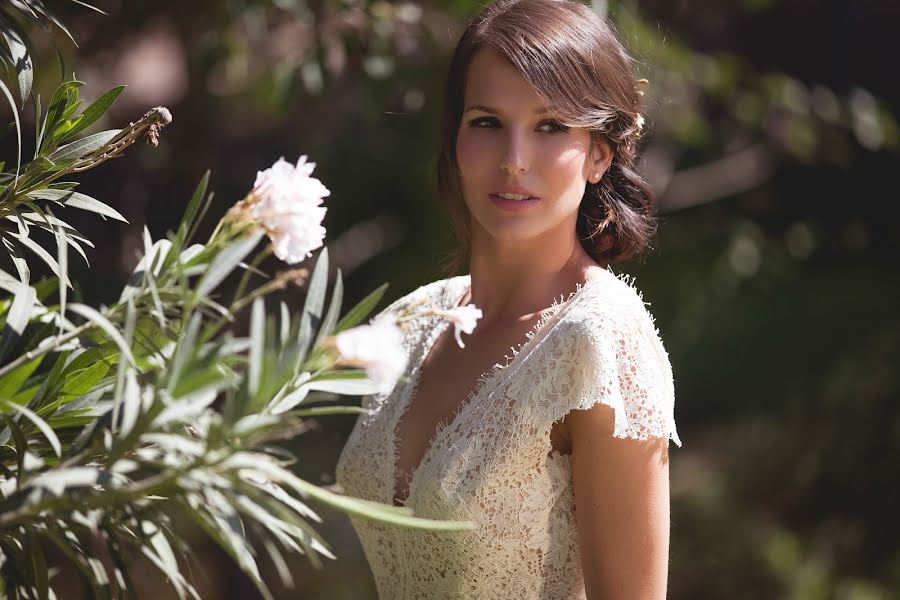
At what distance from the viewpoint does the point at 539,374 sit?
121cm

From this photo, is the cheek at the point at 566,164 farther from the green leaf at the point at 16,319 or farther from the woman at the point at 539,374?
the green leaf at the point at 16,319

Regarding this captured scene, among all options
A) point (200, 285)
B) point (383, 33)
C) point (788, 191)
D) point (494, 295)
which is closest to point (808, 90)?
point (788, 191)

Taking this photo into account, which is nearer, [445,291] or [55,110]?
[55,110]

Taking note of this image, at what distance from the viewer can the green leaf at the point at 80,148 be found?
3.26 ft

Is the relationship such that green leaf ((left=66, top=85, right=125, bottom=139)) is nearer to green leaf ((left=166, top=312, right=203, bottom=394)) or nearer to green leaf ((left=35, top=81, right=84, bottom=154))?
green leaf ((left=35, top=81, right=84, bottom=154))

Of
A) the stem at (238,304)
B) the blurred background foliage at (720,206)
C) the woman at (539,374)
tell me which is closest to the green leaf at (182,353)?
the stem at (238,304)

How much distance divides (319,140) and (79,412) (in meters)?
2.90

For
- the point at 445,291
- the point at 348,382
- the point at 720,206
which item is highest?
the point at 348,382

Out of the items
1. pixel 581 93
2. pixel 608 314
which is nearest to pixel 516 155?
pixel 581 93

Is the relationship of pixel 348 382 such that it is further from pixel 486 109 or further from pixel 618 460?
pixel 486 109

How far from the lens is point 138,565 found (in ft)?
9.85

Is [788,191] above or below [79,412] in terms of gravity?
below

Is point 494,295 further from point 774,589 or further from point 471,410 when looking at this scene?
point 774,589

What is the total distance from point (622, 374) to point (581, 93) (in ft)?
1.17
